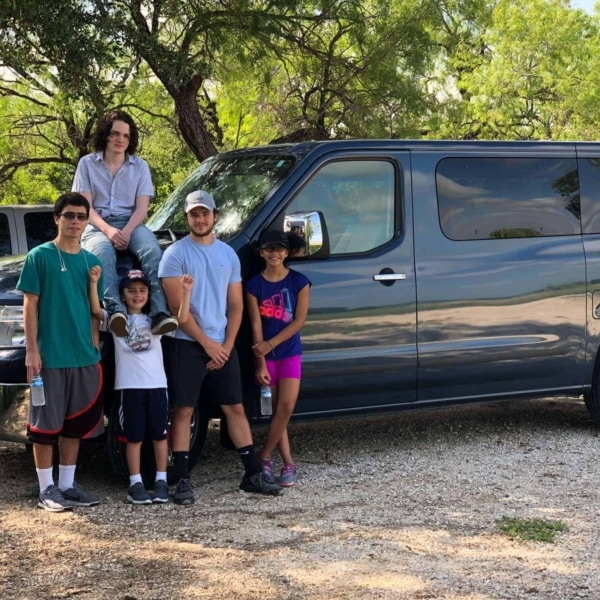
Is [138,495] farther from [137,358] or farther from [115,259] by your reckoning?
[115,259]

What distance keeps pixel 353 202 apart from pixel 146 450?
194 cm

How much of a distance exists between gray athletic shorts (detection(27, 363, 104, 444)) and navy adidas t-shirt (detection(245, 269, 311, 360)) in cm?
98

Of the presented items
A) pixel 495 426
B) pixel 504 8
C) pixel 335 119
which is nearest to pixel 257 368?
pixel 495 426

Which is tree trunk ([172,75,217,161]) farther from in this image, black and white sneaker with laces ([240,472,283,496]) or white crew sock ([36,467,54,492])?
white crew sock ([36,467,54,492])

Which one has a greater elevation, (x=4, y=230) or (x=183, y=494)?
(x=4, y=230)

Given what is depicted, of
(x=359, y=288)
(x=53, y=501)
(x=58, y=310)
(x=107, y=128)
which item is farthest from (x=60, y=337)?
(x=359, y=288)

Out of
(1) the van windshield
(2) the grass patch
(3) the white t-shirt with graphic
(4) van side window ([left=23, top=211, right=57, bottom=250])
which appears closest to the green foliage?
(4) van side window ([left=23, top=211, right=57, bottom=250])

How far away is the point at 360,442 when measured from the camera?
24.3 ft

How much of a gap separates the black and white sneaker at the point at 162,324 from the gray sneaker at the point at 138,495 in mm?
839

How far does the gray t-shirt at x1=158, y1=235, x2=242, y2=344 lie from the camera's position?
19.2 ft

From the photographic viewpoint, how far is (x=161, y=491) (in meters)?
5.83

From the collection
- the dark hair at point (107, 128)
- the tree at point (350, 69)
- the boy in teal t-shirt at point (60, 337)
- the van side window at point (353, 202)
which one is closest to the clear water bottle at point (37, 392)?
the boy in teal t-shirt at point (60, 337)

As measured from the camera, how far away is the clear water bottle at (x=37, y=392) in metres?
5.52

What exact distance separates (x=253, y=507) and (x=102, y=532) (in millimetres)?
880
